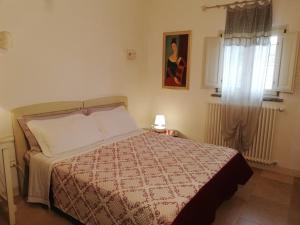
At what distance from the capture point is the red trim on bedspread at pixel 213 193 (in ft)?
4.83

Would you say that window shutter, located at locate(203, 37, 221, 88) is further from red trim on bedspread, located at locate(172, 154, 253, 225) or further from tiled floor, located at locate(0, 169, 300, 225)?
tiled floor, located at locate(0, 169, 300, 225)

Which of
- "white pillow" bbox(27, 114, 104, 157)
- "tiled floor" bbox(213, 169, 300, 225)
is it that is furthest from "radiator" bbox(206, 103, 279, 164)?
"white pillow" bbox(27, 114, 104, 157)

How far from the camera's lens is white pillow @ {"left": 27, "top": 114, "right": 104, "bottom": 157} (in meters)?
2.18

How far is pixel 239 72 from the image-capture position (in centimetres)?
303

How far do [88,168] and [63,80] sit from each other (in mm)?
1232

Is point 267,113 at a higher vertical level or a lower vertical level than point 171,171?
higher

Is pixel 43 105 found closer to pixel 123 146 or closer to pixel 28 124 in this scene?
pixel 28 124

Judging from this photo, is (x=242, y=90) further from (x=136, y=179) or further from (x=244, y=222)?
(x=136, y=179)

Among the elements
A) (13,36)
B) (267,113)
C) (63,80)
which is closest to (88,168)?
(63,80)

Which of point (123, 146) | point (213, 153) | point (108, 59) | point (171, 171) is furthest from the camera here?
point (108, 59)

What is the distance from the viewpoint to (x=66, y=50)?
8.62 ft

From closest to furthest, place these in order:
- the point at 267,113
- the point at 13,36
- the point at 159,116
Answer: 1. the point at 13,36
2. the point at 267,113
3. the point at 159,116

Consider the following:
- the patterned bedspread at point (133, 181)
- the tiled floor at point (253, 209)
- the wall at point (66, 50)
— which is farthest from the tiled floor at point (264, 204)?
the wall at point (66, 50)

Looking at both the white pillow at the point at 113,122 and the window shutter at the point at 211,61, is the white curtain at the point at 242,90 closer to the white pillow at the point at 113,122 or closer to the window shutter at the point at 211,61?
the window shutter at the point at 211,61
